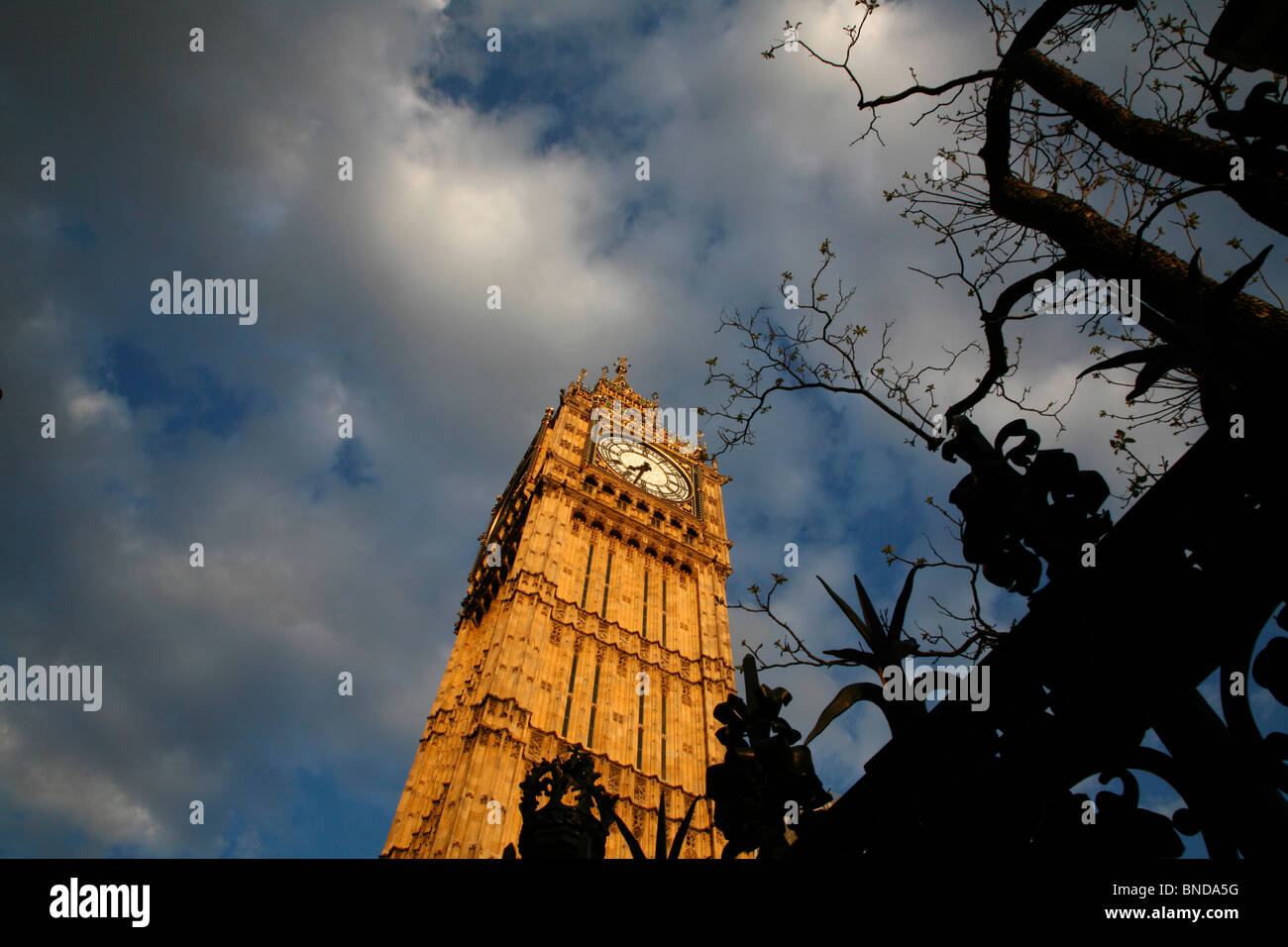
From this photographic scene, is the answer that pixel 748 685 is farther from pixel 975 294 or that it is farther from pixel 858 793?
pixel 975 294

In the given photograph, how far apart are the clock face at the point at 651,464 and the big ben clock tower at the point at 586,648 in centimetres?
11

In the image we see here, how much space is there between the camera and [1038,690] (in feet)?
5.15

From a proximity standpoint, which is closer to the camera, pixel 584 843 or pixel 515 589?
pixel 584 843

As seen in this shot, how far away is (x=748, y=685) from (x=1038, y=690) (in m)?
1.11

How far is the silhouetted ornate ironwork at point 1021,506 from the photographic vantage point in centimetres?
184

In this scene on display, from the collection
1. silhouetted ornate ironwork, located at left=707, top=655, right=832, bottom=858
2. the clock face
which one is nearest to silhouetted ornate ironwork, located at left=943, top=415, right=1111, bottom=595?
silhouetted ornate ironwork, located at left=707, top=655, right=832, bottom=858

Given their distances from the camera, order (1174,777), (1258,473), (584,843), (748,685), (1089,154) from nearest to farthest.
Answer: (1258,473)
(1174,777)
(584,843)
(748,685)
(1089,154)

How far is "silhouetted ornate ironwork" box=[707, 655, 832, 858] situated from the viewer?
2182 millimetres

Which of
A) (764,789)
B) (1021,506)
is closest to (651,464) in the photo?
(764,789)

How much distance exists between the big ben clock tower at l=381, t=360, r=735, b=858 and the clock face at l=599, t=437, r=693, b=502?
109 mm

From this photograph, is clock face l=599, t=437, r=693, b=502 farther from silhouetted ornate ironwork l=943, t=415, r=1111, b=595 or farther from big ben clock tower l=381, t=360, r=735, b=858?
silhouetted ornate ironwork l=943, t=415, r=1111, b=595

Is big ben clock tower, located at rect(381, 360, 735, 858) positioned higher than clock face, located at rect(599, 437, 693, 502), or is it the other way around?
clock face, located at rect(599, 437, 693, 502)
